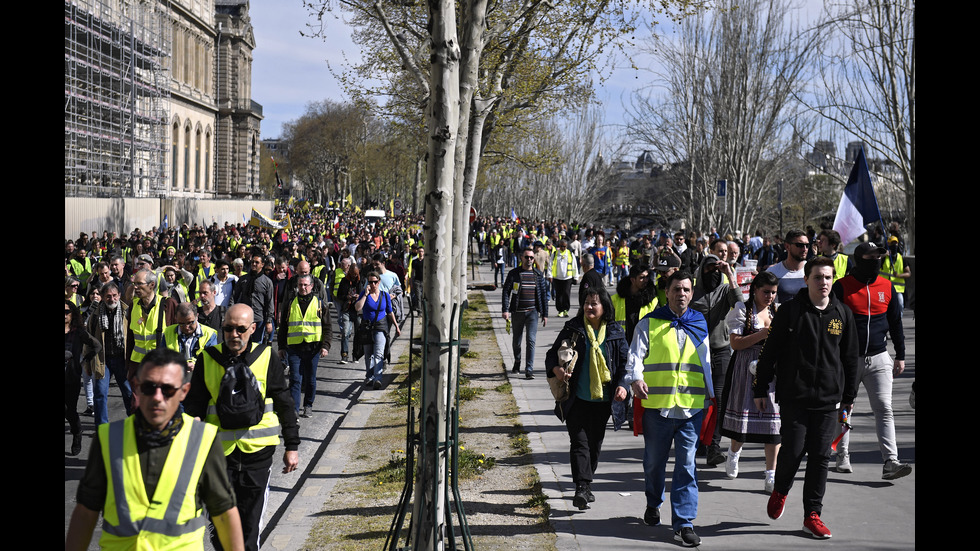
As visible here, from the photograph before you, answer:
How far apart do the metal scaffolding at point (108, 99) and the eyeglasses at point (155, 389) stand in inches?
1390

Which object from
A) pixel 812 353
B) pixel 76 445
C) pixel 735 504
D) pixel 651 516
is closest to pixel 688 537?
pixel 651 516

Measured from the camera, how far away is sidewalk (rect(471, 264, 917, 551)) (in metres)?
6.35

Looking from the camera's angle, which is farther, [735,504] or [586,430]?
[586,430]

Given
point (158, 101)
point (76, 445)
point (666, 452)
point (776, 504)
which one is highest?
point (158, 101)

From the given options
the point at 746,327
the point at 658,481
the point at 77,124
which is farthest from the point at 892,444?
the point at 77,124

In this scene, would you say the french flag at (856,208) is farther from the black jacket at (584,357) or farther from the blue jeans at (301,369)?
the blue jeans at (301,369)

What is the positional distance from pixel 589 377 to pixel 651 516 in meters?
1.11

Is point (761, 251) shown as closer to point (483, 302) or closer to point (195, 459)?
point (483, 302)

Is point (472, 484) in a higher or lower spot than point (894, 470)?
lower

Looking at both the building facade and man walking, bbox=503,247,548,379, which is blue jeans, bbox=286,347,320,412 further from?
the building facade

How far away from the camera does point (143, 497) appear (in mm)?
3807

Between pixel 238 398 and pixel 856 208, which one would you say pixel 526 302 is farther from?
pixel 238 398

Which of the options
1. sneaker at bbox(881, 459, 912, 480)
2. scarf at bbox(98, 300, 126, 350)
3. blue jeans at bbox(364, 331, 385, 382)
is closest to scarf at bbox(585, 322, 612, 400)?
sneaker at bbox(881, 459, 912, 480)

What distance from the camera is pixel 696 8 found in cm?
1198
